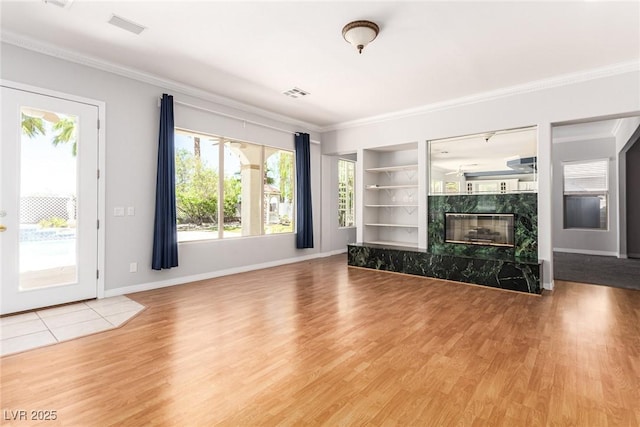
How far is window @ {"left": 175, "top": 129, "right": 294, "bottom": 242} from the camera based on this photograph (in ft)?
16.5

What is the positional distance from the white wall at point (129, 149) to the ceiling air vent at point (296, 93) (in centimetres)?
117

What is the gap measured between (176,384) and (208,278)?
10.5 ft

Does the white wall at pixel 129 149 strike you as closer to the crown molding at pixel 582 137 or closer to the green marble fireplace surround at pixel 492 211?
the green marble fireplace surround at pixel 492 211

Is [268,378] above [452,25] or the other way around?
the other way around

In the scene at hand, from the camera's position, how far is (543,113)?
458 cm

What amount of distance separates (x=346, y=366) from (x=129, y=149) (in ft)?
12.8

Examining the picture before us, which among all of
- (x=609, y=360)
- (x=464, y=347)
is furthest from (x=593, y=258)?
(x=464, y=347)

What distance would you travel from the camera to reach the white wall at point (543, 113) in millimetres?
4094

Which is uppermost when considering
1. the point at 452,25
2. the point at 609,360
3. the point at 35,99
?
the point at 452,25

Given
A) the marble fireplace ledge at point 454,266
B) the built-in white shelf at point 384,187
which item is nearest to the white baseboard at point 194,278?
the marble fireplace ledge at point 454,266

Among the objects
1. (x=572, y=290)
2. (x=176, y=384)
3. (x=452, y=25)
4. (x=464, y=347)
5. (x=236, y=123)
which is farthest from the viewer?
(x=236, y=123)

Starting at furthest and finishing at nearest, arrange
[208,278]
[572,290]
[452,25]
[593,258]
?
[593,258] < [208,278] < [572,290] < [452,25]

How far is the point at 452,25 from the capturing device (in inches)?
124

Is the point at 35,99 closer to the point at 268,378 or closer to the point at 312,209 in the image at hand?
the point at 268,378
